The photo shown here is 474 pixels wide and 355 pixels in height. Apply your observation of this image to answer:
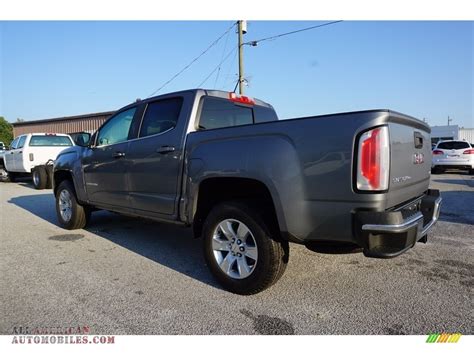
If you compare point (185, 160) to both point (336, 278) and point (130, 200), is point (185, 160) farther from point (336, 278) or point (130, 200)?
point (336, 278)

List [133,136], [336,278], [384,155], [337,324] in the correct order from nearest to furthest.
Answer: [384,155] → [337,324] → [336,278] → [133,136]

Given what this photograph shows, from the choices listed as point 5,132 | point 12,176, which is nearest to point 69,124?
point 12,176

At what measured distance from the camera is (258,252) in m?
3.12

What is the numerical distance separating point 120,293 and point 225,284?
997mm

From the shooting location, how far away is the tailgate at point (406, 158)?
2666 millimetres

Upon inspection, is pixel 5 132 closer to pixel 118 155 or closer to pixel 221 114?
pixel 118 155

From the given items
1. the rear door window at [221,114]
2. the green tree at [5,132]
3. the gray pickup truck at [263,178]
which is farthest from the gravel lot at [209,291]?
the green tree at [5,132]

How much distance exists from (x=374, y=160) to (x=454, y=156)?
14958 millimetres

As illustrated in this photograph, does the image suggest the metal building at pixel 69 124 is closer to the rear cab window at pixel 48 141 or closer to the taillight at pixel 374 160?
the rear cab window at pixel 48 141

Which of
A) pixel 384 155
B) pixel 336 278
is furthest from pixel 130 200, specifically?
pixel 384 155

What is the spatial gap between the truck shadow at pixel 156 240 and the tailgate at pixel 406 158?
6.20ft

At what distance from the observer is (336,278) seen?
3.64m

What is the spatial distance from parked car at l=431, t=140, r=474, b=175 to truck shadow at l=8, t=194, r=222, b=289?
13.2 meters

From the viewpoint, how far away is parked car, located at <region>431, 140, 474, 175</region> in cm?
1484
